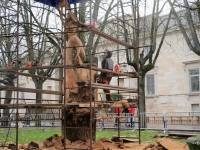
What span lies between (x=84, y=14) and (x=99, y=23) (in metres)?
2.16

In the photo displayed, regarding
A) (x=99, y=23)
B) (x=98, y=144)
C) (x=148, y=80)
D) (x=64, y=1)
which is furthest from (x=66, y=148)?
(x=148, y=80)

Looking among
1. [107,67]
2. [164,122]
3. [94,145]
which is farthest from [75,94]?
[164,122]

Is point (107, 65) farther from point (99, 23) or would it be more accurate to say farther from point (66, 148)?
point (99, 23)

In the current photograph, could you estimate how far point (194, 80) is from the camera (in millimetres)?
33938

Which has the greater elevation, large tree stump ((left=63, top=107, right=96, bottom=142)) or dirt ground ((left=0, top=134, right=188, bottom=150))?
large tree stump ((left=63, top=107, right=96, bottom=142))

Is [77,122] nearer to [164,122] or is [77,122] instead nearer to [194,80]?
[164,122]

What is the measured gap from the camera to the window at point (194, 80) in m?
33.7

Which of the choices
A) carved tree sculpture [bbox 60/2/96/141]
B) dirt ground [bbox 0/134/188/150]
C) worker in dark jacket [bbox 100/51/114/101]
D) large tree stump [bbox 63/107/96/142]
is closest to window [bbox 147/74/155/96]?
worker in dark jacket [bbox 100/51/114/101]

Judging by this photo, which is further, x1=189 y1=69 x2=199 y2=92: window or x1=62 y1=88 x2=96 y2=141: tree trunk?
x1=189 y1=69 x2=199 y2=92: window

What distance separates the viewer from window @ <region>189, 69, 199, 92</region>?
111ft

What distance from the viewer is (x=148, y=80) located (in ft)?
124

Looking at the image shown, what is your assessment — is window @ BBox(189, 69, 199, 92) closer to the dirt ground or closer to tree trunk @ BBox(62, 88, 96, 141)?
the dirt ground

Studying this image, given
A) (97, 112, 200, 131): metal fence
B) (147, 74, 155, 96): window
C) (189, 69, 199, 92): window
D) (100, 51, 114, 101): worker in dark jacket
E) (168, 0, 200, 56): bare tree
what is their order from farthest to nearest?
(147, 74, 155, 96): window → (189, 69, 199, 92): window → (97, 112, 200, 131): metal fence → (168, 0, 200, 56): bare tree → (100, 51, 114, 101): worker in dark jacket

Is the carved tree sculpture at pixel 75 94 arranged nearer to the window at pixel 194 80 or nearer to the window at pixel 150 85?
the window at pixel 194 80
